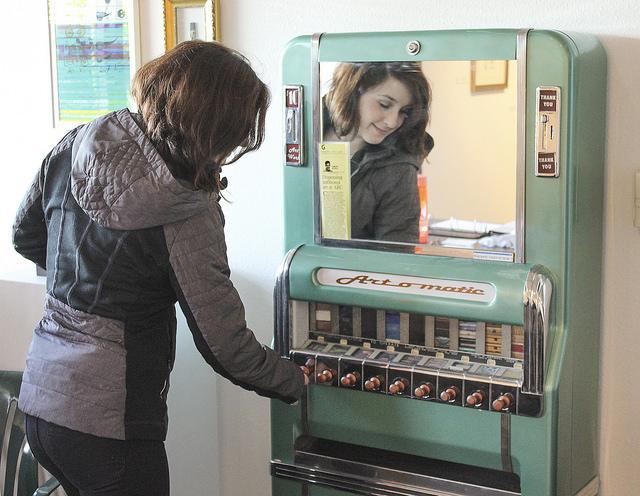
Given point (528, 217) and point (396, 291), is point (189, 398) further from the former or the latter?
point (528, 217)

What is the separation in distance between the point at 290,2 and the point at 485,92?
70 cm

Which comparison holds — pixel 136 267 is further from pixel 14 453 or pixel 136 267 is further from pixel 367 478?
pixel 14 453

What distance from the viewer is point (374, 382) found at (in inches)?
88.2

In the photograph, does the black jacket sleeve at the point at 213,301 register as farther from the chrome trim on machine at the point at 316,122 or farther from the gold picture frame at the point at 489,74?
the gold picture frame at the point at 489,74

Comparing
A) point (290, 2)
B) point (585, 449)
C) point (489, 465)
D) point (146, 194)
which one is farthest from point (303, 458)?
point (290, 2)

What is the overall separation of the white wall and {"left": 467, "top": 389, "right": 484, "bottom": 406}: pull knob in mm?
412

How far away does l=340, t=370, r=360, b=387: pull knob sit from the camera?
227 centimetres

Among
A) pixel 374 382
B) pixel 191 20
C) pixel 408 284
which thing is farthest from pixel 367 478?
pixel 191 20

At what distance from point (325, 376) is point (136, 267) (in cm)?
55

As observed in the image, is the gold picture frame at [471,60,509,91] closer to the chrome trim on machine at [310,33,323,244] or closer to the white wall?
the white wall

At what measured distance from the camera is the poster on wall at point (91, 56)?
288 centimetres

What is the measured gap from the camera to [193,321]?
201cm

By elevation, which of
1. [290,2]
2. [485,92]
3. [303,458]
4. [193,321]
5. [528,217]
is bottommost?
[303,458]

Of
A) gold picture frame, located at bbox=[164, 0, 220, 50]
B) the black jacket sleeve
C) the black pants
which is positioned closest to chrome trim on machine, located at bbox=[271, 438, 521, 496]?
the black jacket sleeve
